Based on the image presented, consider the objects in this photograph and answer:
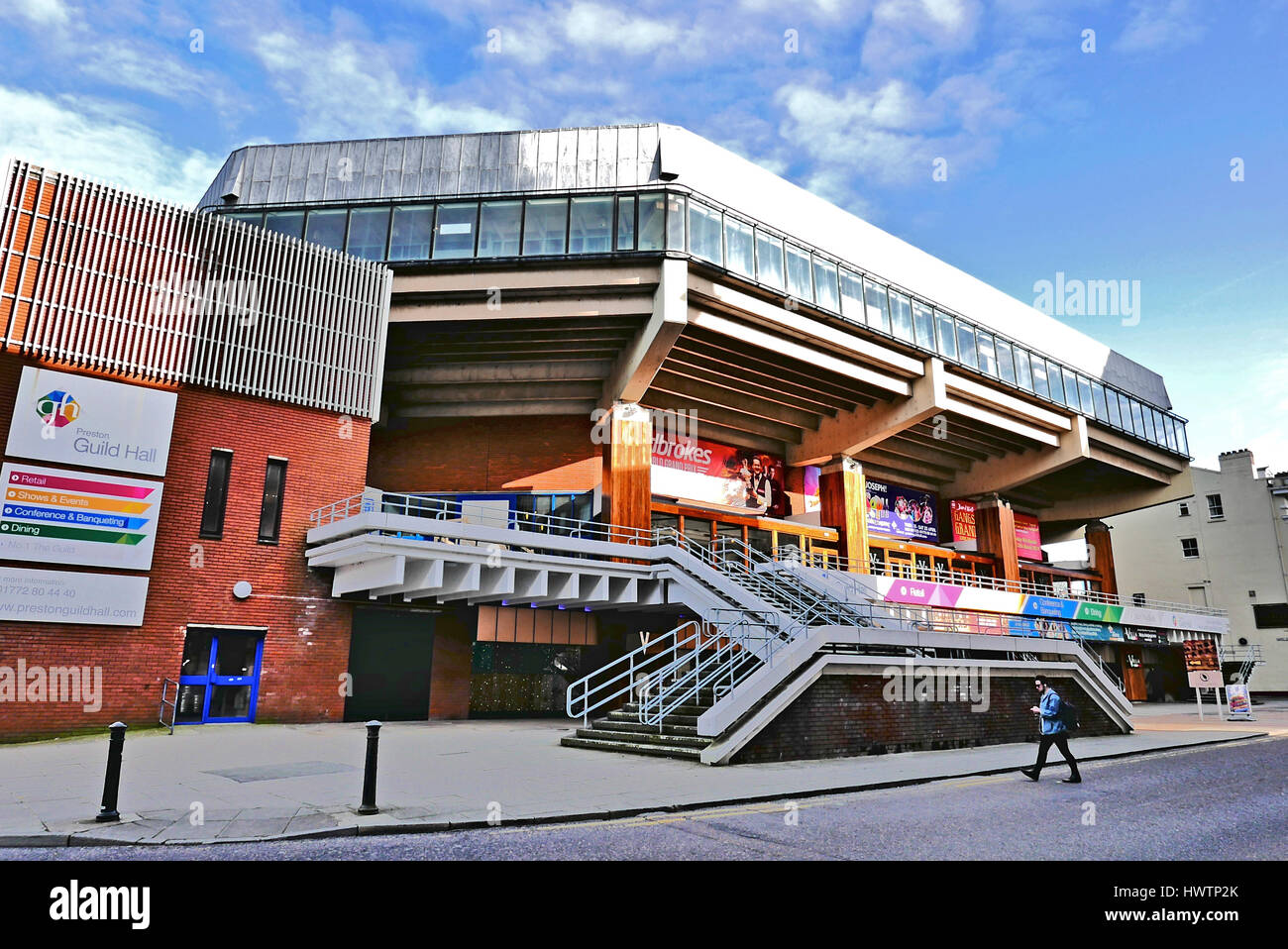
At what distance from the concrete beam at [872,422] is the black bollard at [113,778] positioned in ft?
94.1

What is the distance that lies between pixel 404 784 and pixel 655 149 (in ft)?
72.5

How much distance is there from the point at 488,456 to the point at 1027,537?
112 ft

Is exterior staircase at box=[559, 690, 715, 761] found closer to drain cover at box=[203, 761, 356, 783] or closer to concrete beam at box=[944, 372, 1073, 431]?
drain cover at box=[203, 761, 356, 783]

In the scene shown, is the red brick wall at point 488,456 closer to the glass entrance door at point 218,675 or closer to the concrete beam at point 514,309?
the concrete beam at point 514,309

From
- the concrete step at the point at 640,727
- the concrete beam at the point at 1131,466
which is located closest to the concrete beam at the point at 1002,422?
the concrete beam at the point at 1131,466

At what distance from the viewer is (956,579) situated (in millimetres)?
38312

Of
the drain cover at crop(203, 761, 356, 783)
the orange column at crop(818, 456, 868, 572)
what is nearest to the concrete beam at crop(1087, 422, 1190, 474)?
the orange column at crop(818, 456, 868, 572)

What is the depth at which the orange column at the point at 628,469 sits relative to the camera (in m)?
25.9

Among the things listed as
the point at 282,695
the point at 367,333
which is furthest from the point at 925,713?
the point at 367,333

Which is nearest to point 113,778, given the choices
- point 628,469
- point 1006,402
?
point 628,469

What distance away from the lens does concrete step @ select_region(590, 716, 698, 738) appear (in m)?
13.3

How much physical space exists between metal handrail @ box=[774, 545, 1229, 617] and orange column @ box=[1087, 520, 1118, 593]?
1.06 metres
